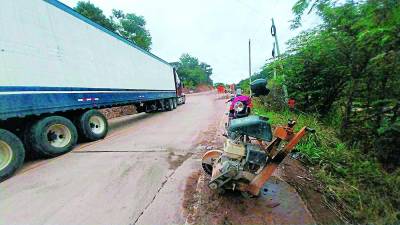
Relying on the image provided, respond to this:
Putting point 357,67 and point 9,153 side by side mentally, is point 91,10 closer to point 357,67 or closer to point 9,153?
point 9,153

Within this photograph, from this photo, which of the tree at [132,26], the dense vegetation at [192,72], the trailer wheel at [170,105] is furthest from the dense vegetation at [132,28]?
the trailer wheel at [170,105]

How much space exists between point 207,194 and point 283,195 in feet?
3.66

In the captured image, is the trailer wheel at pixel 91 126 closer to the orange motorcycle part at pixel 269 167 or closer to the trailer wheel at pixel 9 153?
the trailer wheel at pixel 9 153

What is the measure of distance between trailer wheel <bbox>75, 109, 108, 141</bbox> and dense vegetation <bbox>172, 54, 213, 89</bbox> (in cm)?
5495

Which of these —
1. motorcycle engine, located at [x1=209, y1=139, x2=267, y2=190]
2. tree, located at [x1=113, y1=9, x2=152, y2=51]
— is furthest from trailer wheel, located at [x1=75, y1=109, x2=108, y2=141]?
tree, located at [x1=113, y1=9, x2=152, y2=51]

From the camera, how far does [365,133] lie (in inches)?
246

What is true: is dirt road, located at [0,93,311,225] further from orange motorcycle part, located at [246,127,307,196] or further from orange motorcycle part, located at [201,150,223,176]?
orange motorcycle part, located at [246,127,307,196]

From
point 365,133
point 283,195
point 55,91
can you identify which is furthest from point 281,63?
point 55,91

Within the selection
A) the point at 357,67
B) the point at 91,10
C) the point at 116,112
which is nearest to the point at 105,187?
the point at 357,67

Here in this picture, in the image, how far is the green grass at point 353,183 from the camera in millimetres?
3021

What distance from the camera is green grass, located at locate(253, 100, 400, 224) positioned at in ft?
9.91

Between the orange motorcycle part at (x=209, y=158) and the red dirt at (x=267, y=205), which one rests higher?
the orange motorcycle part at (x=209, y=158)

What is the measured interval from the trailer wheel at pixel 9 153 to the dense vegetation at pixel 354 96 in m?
5.92

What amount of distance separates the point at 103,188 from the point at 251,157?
255cm
